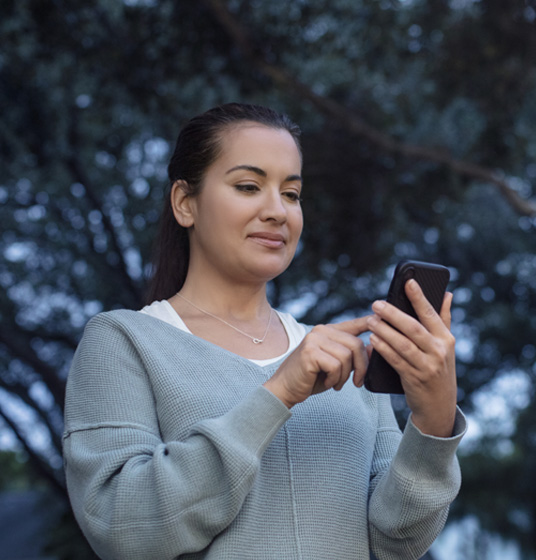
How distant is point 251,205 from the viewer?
1.85 metres

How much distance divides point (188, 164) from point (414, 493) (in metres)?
1.06

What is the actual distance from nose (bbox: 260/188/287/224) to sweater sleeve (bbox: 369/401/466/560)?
629 millimetres

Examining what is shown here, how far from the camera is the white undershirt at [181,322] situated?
73.1 inches

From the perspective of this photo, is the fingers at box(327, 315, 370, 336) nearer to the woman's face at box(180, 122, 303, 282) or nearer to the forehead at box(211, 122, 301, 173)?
the woman's face at box(180, 122, 303, 282)

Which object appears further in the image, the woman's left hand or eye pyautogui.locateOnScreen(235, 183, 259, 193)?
eye pyautogui.locateOnScreen(235, 183, 259, 193)

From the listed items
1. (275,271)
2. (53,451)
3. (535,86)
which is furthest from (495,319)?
(275,271)

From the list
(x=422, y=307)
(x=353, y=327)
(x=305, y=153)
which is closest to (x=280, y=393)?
(x=353, y=327)

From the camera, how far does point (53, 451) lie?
369 inches

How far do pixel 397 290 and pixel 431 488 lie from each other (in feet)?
1.46

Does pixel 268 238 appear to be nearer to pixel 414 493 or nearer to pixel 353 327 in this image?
pixel 353 327

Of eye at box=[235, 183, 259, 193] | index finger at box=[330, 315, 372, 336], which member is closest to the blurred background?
eye at box=[235, 183, 259, 193]

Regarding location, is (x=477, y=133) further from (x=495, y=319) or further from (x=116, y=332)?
(x=116, y=332)

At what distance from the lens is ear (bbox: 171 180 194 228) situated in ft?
6.76

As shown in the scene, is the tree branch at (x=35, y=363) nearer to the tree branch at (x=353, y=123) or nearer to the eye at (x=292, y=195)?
the tree branch at (x=353, y=123)
